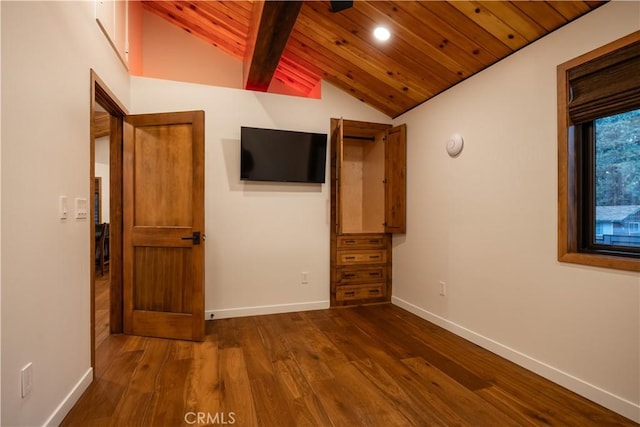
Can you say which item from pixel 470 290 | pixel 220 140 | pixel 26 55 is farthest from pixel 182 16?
pixel 470 290

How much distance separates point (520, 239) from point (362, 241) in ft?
5.59

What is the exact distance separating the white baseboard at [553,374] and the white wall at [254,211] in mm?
1449

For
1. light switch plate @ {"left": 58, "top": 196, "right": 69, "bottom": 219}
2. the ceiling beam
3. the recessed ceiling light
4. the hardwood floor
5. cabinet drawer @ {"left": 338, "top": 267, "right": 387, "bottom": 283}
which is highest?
the recessed ceiling light

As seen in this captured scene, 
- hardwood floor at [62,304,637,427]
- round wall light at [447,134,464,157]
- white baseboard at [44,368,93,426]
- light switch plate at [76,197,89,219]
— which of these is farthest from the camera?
round wall light at [447,134,464,157]

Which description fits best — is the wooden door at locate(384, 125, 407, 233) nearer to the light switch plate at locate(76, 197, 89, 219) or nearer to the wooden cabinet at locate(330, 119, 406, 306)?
the wooden cabinet at locate(330, 119, 406, 306)

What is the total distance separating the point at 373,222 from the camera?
3.87 meters

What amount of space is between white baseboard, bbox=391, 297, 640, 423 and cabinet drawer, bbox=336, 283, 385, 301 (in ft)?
2.59

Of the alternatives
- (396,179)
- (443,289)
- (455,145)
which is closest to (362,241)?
(396,179)

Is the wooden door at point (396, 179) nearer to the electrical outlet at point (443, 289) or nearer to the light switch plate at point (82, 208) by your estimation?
the electrical outlet at point (443, 289)

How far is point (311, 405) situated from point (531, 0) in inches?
110

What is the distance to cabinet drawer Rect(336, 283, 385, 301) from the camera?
352cm

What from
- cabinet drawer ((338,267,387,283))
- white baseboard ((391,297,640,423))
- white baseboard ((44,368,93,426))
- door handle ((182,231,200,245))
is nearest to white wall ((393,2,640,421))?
white baseboard ((391,297,640,423))

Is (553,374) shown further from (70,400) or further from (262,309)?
(70,400)

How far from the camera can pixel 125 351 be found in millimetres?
2381
